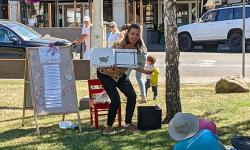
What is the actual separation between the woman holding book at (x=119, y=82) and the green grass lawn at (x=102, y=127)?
27cm

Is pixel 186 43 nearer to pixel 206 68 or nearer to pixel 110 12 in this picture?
pixel 110 12

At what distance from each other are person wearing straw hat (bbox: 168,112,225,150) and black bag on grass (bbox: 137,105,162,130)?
10.7ft

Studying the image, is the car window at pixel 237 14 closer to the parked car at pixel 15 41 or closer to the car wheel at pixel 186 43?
the car wheel at pixel 186 43

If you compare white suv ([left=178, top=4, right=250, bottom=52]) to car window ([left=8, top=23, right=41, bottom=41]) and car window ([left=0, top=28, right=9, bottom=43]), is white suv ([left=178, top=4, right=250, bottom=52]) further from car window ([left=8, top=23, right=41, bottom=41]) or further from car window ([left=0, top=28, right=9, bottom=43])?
car window ([left=0, top=28, right=9, bottom=43])

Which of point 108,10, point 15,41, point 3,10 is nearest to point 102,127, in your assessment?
point 15,41

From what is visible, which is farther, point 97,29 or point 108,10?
point 108,10

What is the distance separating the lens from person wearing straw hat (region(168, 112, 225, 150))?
13.5 feet

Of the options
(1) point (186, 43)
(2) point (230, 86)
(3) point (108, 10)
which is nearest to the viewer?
(2) point (230, 86)

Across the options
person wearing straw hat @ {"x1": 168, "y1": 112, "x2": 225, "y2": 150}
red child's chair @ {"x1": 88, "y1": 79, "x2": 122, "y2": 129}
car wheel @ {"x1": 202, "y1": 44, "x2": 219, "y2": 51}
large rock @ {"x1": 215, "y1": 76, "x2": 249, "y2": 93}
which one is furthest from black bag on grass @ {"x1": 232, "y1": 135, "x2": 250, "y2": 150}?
car wheel @ {"x1": 202, "y1": 44, "x2": 219, "y2": 51}

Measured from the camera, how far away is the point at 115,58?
7.53 meters

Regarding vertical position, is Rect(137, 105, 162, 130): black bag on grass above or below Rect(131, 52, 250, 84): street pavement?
below

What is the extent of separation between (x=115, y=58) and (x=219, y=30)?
59.8ft

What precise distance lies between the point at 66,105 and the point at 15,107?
2.39m

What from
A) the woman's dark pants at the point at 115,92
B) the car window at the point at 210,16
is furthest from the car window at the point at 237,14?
the woman's dark pants at the point at 115,92
